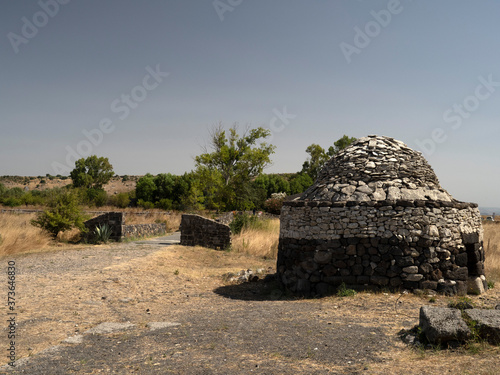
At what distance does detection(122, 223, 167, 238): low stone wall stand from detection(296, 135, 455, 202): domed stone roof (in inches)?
389

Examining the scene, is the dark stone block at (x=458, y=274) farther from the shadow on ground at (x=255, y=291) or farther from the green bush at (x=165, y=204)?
the green bush at (x=165, y=204)

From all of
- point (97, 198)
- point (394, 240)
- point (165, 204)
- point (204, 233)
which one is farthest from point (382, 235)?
point (97, 198)

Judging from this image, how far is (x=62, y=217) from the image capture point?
49.0 feet

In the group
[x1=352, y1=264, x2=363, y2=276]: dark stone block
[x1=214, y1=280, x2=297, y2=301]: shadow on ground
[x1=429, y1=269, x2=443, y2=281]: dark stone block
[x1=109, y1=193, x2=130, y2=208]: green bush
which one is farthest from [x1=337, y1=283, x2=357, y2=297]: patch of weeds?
[x1=109, y1=193, x2=130, y2=208]: green bush

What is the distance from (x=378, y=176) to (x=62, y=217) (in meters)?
12.1

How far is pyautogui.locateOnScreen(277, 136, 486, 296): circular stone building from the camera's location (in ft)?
Answer: 25.7

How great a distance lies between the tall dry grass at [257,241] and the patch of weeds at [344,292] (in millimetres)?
6387

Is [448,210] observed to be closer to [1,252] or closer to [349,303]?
[349,303]

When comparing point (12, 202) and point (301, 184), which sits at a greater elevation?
point (301, 184)

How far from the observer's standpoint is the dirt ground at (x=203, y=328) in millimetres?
4273

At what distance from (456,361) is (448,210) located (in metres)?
4.58

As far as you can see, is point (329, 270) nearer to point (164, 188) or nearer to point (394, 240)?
point (394, 240)

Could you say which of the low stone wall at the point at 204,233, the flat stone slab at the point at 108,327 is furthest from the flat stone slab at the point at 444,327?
the low stone wall at the point at 204,233

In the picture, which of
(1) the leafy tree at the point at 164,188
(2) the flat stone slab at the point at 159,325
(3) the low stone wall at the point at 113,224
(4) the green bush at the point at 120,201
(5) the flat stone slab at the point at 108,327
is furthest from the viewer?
(1) the leafy tree at the point at 164,188
